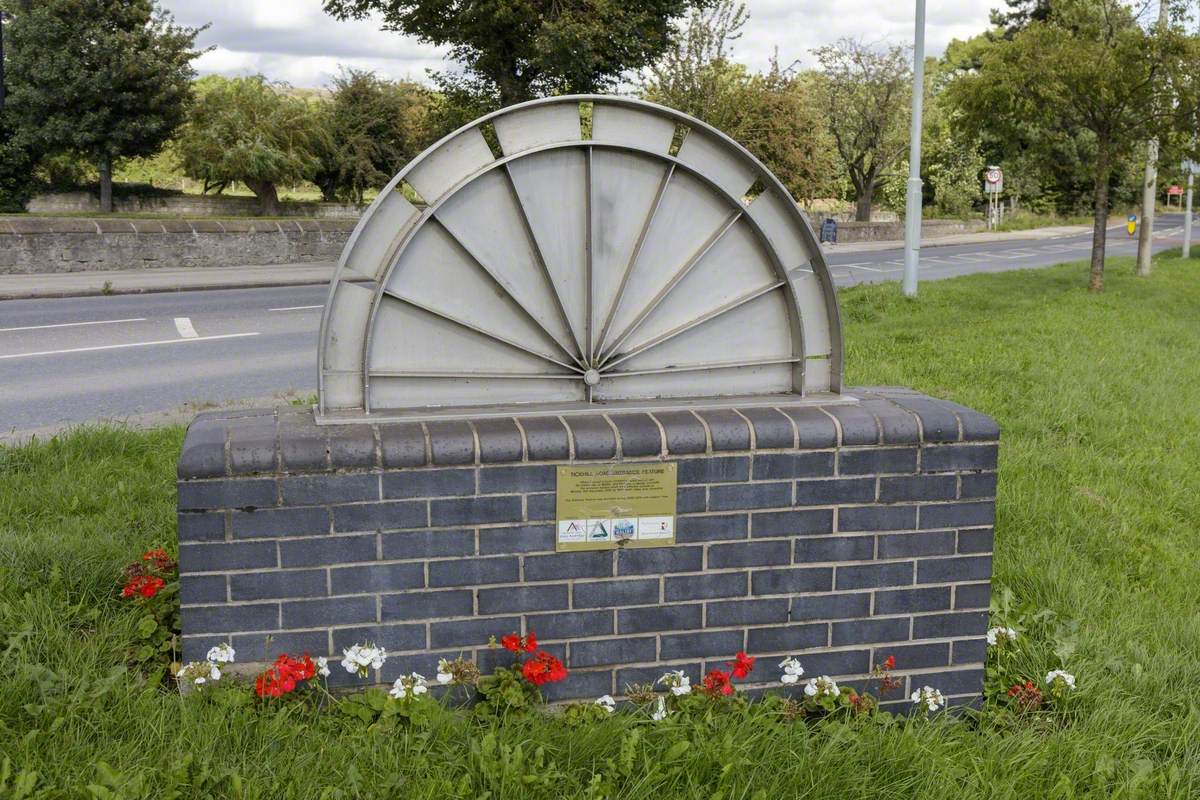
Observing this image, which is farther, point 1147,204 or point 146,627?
point 1147,204

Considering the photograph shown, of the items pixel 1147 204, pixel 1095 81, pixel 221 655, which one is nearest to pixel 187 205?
pixel 1095 81

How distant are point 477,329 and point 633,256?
61cm

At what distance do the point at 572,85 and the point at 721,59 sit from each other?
5072mm

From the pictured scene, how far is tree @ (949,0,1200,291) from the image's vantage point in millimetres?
17047

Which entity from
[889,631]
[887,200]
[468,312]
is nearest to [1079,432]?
[889,631]

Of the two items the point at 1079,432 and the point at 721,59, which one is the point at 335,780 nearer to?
the point at 1079,432

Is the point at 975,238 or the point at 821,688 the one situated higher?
the point at 975,238

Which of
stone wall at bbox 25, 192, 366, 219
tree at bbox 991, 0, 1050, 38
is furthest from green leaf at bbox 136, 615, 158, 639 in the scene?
tree at bbox 991, 0, 1050, 38

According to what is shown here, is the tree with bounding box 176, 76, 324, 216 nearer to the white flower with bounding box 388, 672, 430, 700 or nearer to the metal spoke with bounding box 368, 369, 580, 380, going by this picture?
the metal spoke with bounding box 368, 369, 580, 380

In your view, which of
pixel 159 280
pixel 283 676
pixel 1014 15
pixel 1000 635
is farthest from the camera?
pixel 1014 15

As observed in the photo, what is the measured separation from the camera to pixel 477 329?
394cm

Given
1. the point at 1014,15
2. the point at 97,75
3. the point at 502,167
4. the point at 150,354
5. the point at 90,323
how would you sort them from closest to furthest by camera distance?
the point at 502,167 < the point at 150,354 < the point at 90,323 < the point at 97,75 < the point at 1014,15

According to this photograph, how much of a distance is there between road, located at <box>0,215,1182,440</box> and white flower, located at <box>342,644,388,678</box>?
4839 millimetres

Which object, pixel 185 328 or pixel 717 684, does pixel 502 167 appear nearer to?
pixel 717 684
